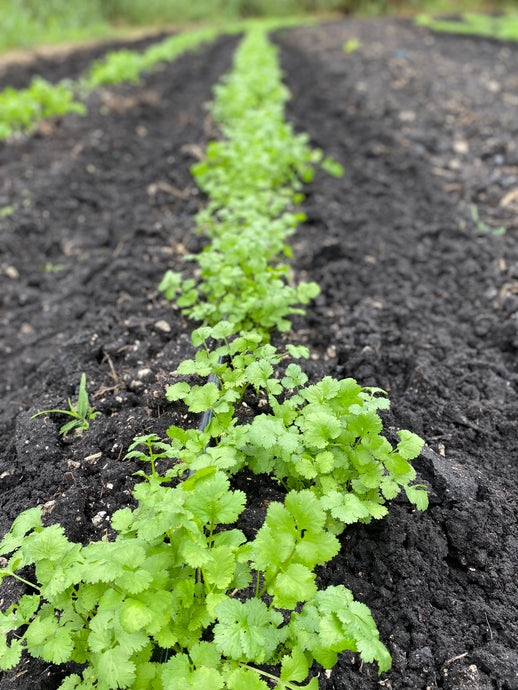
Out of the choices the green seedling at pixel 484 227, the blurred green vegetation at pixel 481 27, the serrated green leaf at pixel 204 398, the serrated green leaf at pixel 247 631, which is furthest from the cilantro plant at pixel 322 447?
the blurred green vegetation at pixel 481 27

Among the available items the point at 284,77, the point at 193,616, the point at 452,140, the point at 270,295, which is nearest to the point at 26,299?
the point at 270,295

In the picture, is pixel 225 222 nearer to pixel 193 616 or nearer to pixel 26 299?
pixel 26 299

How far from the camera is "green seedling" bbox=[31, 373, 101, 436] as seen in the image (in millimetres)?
2335

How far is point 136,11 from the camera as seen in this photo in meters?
17.0

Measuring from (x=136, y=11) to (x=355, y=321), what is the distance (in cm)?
1886

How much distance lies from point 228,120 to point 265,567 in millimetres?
5610

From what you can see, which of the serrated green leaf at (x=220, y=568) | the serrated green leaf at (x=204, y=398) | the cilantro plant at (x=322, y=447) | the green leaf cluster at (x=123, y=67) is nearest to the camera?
the serrated green leaf at (x=220, y=568)

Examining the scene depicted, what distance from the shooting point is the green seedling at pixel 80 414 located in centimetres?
233

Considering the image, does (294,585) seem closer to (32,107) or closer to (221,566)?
(221,566)

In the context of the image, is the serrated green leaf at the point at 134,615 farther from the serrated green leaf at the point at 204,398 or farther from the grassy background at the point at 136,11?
the grassy background at the point at 136,11

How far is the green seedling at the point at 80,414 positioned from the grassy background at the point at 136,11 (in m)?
11.7

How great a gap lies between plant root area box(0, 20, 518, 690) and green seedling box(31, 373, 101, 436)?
43mm

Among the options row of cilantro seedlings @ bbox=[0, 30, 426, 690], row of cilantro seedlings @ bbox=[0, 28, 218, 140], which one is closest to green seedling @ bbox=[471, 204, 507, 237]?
row of cilantro seedlings @ bbox=[0, 30, 426, 690]

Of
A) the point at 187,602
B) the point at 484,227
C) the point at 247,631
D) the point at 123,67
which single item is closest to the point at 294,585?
the point at 247,631
